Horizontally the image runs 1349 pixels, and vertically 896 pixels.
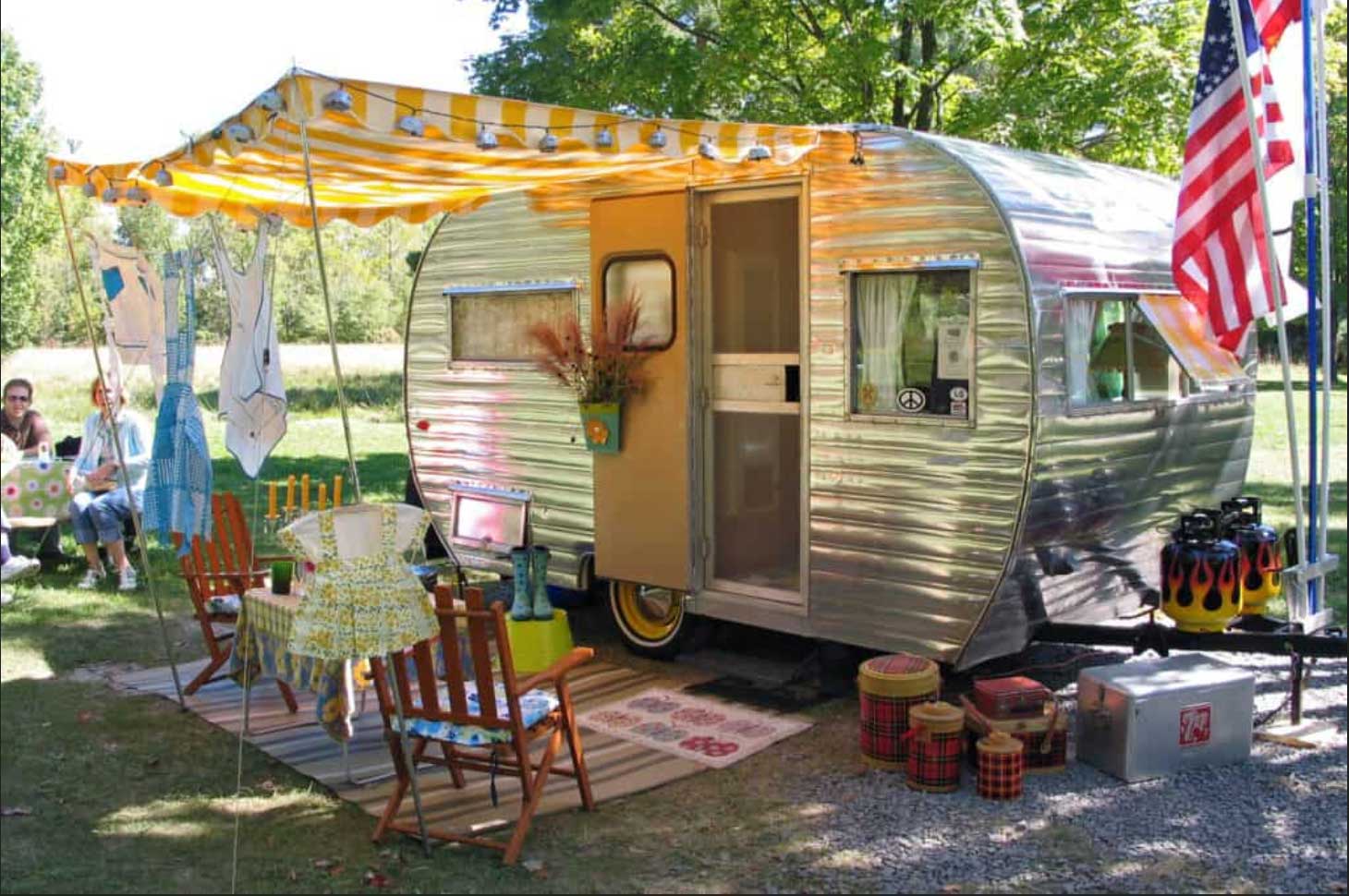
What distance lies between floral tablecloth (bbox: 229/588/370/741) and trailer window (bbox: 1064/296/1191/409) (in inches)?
123

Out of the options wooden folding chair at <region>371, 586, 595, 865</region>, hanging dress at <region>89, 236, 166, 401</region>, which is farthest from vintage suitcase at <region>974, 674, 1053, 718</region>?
hanging dress at <region>89, 236, 166, 401</region>

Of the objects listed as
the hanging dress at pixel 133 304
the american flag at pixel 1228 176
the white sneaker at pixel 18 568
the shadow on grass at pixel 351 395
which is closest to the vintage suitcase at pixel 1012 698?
the american flag at pixel 1228 176

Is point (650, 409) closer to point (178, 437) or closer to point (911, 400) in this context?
point (911, 400)

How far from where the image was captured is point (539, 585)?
22.1 ft

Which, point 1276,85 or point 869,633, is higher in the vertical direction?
point 1276,85

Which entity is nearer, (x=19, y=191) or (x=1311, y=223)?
(x=1311, y=223)

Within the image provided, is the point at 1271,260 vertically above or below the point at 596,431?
above

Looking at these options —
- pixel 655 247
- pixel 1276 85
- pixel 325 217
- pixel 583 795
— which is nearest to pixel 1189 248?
pixel 1276 85

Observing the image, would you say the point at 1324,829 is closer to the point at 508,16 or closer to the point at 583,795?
the point at 583,795

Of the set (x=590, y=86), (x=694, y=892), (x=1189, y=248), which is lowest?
(x=694, y=892)

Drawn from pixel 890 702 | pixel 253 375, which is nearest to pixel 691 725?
pixel 890 702

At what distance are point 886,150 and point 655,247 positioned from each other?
1.41m

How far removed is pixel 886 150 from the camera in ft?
18.8

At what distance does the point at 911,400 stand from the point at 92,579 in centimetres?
589
